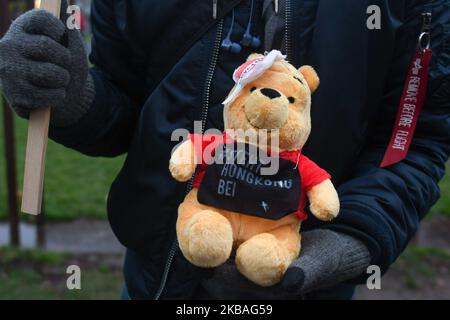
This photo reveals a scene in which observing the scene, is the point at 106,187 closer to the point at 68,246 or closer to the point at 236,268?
the point at 68,246

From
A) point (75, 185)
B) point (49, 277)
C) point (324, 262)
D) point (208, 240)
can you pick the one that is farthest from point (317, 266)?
point (75, 185)

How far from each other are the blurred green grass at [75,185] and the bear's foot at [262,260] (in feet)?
13.1

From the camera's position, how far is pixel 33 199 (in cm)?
142

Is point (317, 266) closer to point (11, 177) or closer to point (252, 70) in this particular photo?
point (252, 70)

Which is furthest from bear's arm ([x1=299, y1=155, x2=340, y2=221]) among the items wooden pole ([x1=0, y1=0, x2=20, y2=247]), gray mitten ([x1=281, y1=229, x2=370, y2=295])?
wooden pole ([x1=0, y1=0, x2=20, y2=247])

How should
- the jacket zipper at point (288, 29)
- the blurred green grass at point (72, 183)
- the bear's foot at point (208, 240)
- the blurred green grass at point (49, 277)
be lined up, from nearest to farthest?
the bear's foot at point (208, 240) → the jacket zipper at point (288, 29) → the blurred green grass at point (49, 277) → the blurred green grass at point (72, 183)

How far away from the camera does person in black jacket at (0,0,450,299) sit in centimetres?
144

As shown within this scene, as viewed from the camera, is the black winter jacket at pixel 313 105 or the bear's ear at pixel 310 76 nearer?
the bear's ear at pixel 310 76

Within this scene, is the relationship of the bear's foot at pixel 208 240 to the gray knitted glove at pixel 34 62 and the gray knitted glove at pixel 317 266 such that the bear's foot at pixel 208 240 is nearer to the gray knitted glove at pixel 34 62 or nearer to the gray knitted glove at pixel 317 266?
the gray knitted glove at pixel 317 266

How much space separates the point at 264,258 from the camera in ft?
4.13

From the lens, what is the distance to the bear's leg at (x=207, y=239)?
1238 mm

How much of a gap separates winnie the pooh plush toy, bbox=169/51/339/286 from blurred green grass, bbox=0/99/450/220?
12.9 feet

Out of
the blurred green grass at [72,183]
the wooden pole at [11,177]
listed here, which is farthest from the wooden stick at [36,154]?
the blurred green grass at [72,183]

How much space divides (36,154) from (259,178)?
0.53 meters
